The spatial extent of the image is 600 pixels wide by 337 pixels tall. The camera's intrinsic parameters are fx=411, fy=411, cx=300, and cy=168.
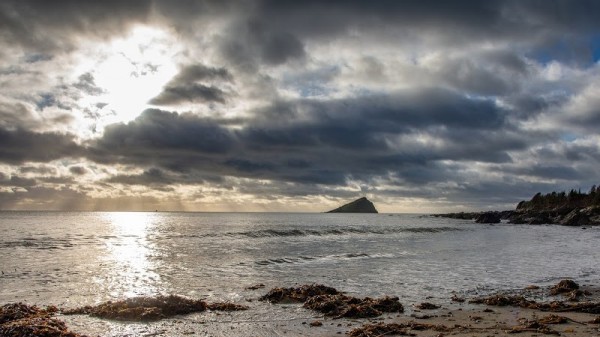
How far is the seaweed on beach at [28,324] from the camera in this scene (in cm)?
1191

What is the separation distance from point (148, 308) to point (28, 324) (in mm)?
3765

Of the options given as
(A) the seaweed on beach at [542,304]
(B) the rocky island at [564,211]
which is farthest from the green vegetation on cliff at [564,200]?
(A) the seaweed on beach at [542,304]

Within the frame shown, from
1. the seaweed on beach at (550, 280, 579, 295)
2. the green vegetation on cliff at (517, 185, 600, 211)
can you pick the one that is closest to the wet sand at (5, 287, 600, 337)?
the seaweed on beach at (550, 280, 579, 295)

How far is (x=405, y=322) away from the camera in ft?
45.4

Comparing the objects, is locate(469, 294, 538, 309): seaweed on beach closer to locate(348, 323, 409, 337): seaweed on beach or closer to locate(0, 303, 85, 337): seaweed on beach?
locate(348, 323, 409, 337): seaweed on beach

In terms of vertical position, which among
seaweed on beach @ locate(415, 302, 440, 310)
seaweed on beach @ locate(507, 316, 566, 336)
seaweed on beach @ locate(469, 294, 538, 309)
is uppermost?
seaweed on beach @ locate(507, 316, 566, 336)

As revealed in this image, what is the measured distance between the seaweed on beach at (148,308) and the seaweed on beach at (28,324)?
1.46 meters

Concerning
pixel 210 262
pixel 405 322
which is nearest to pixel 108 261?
pixel 210 262

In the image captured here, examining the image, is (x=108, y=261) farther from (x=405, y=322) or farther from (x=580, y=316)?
(x=580, y=316)

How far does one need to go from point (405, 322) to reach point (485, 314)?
3.37 m

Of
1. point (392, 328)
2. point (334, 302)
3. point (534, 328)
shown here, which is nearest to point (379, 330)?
point (392, 328)

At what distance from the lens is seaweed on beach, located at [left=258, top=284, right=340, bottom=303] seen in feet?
58.1

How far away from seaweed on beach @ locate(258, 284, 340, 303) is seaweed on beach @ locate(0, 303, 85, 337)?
7.82 m

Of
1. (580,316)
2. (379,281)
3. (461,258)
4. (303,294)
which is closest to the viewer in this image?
(580,316)
